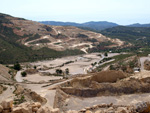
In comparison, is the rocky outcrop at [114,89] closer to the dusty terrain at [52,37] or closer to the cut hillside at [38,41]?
the cut hillside at [38,41]

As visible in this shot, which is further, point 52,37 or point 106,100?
point 52,37

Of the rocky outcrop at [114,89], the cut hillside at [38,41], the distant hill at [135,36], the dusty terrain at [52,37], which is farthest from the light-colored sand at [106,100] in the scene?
the distant hill at [135,36]

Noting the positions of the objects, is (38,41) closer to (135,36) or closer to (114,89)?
(114,89)

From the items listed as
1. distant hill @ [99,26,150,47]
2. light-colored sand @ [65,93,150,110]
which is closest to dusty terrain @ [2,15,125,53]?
distant hill @ [99,26,150,47]

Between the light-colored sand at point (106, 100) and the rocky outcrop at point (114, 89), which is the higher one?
the rocky outcrop at point (114, 89)

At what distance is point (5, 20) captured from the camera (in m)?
108

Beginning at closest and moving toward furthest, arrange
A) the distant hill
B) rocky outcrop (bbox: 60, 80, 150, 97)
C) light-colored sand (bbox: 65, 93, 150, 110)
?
1. light-colored sand (bbox: 65, 93, 150, 110)
2. rocky outcrop (bbox: 60, 80, 150, 97)
3. the distant hill

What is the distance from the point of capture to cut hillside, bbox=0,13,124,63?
7775 centimetres

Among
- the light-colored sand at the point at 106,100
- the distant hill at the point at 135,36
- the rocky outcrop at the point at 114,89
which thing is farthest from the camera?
the distant hill at the point at 135,36

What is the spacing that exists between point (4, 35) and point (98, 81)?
263ft

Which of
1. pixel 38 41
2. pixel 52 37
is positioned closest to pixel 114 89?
pixel 38 41

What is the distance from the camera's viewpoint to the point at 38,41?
99.9 metres

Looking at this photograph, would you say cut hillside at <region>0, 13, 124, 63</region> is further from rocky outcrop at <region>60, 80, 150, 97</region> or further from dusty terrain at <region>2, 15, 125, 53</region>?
rocky outcrop at <region>60, 80, 150, 97</region>

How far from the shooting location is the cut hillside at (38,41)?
255ft
